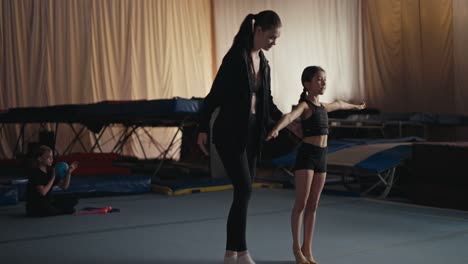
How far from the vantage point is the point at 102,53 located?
38.7 feet

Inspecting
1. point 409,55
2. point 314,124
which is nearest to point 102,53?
point 409,55

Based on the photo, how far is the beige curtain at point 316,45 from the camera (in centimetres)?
1155

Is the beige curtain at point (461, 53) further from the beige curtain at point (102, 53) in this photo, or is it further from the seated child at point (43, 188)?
the seated child at point (43, 188)

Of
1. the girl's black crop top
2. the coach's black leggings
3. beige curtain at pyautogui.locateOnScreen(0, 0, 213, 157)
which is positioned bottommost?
the coach's black leggings

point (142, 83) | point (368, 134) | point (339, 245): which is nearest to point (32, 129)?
point (142, 83)

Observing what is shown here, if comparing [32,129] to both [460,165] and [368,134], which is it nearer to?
[368,134]

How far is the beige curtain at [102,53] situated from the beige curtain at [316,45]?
1297 millimetres

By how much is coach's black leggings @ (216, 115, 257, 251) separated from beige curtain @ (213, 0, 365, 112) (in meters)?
8.51

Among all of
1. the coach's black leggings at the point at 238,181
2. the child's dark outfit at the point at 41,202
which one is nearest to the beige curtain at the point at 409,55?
the child's dark outfit at the point at 41,202

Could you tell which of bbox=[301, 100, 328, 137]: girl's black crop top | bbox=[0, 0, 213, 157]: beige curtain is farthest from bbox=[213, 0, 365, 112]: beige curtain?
bbox=[301, 100, 328, 137]: girl's black crop top

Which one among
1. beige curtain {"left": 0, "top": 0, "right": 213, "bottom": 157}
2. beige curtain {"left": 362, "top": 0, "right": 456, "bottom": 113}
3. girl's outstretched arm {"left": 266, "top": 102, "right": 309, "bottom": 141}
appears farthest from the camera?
beige curtain {"left": 0, "top": 0, "right": 213, "bottom": 157}

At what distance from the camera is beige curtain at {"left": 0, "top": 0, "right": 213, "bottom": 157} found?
10969 mm

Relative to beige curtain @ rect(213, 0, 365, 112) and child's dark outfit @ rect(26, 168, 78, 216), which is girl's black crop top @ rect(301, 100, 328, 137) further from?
beige curtain @ rect(213, 0, 365, 112)

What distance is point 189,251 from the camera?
354 centimetres
